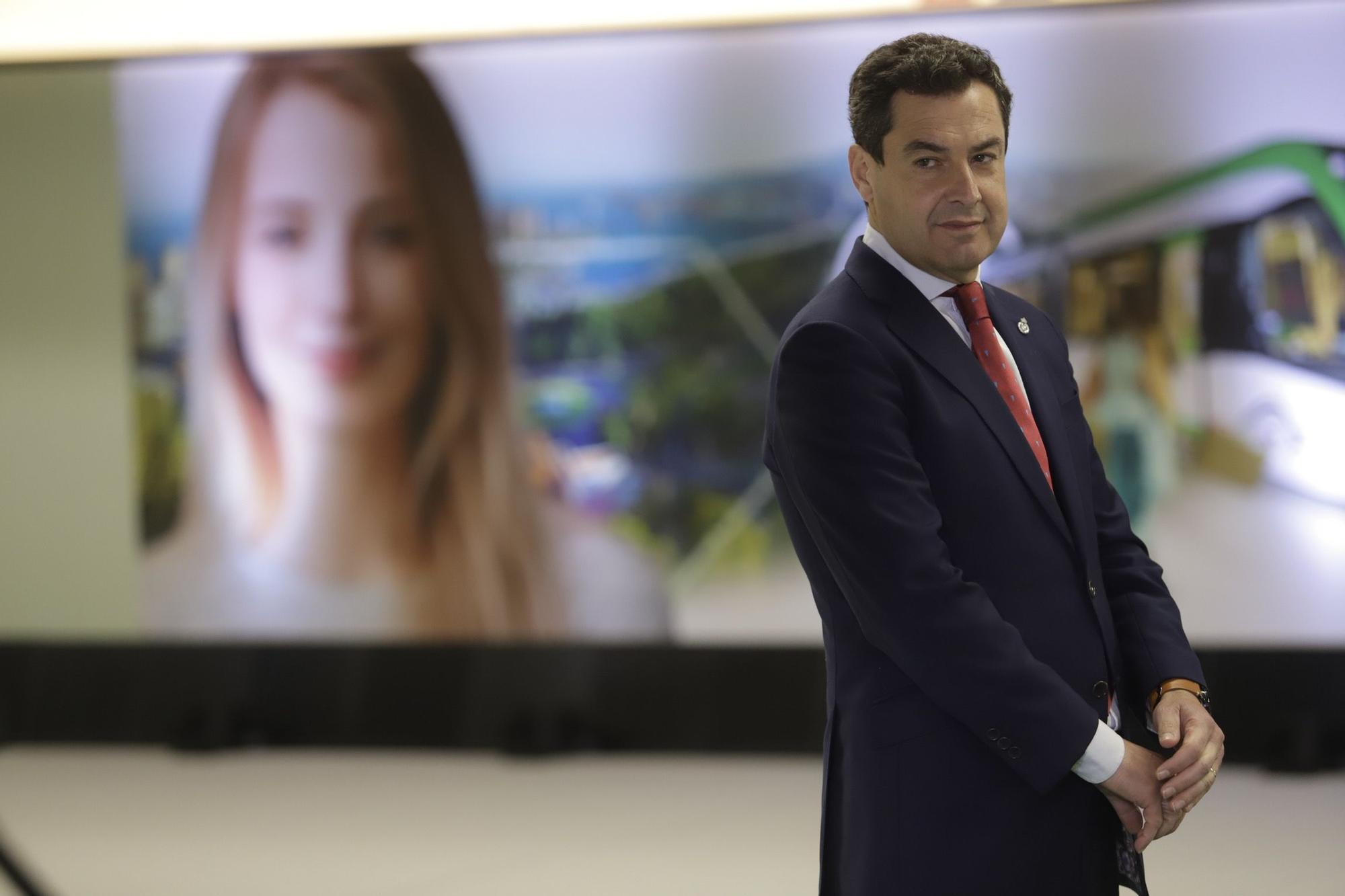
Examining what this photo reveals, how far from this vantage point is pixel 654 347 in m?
5.33

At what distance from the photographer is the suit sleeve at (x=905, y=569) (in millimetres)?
1404

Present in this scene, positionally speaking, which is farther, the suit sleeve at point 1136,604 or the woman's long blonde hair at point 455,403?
the woman's long blonde hair at point 455,403

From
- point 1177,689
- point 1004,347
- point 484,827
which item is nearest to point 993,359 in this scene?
point 1004,347

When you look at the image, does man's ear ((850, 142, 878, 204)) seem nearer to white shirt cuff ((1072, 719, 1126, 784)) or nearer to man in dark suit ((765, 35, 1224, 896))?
man in dark suit ((765, 35, 1224, 896))

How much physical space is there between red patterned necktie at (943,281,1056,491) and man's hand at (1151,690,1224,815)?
283 mm

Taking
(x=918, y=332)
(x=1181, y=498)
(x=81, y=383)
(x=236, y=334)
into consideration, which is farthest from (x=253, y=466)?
(x=918, y=332)

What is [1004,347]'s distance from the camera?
1614 millimetres

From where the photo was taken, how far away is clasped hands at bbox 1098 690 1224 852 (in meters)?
1.44

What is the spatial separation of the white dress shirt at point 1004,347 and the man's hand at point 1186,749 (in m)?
0.06

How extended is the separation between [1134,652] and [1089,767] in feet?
0.71

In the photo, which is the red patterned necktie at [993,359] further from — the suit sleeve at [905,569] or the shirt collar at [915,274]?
the suit sleeve at [905,569]

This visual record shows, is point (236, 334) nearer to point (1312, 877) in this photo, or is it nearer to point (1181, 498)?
point (1181, 498)

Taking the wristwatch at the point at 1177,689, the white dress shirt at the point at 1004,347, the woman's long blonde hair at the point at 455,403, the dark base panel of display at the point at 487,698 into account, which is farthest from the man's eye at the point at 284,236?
the wristwatch at the point at 1177,689

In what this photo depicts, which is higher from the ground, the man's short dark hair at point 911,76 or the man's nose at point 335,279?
the man's short dark hair at point 911,76
